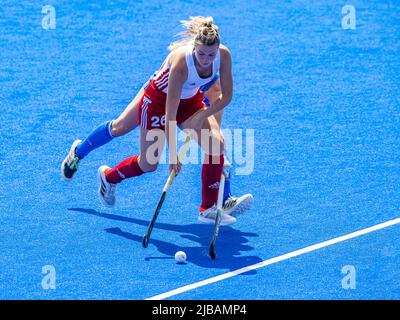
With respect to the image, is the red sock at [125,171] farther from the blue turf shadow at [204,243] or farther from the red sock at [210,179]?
the red sock at [210,179]

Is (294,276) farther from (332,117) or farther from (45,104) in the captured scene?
(45,104)

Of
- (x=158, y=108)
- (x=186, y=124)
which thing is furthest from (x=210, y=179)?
(x=158, y=108)

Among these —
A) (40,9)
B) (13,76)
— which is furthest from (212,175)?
(40,9)

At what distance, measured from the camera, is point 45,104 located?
37.1 feet

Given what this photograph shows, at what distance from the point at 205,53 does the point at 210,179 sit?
4.00 feet

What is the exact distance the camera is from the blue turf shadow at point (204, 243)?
834 cm

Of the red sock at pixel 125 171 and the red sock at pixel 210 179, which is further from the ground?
the red sock at pixel 125 171

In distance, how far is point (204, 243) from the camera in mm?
8703

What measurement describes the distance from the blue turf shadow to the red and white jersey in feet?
3.82

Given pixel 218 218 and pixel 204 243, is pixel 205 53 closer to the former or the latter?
pixel 218 218

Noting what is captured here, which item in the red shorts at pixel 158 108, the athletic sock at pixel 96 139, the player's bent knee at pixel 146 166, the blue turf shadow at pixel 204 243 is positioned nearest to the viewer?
the blue turf shadow at pixel 204 243

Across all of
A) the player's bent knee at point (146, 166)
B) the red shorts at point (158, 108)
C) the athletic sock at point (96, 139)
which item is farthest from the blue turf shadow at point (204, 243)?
the red shorts at point (158, 108)

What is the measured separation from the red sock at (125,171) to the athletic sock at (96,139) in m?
0.31
